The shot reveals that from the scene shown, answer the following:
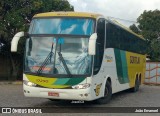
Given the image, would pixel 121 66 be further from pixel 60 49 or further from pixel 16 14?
pixel 16 14

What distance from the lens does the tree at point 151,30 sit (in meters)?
44.1

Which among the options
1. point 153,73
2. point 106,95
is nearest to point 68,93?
point 106,95

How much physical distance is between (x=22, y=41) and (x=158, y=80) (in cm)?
1137

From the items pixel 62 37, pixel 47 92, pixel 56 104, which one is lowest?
pixel 56 104

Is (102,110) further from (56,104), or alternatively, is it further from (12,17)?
(12,17)

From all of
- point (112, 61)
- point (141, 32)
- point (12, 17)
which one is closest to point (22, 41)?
point (12, 17)

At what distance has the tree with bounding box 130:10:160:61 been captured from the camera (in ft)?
145

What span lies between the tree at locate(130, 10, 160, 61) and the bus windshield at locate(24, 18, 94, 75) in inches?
1258

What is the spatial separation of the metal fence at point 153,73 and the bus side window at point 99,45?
54.3 feet

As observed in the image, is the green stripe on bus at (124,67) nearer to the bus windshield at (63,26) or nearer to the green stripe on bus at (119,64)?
the green stripe on bus at (119,64)

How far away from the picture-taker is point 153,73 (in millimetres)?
29781

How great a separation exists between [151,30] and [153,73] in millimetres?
16954

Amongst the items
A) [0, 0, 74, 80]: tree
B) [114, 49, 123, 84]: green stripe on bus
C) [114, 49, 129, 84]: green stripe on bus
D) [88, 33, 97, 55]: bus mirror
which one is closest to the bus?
[88, 33, 97, 55]: bus mirror

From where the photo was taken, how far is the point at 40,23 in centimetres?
1307
